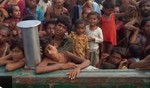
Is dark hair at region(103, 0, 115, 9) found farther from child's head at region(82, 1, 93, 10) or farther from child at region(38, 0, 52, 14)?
child at region(38, 0, 52, 14)

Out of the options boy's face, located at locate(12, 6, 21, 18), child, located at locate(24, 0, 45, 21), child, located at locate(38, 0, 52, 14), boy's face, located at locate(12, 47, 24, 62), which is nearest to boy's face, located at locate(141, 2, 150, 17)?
child, located at locate(24, 0, 45, 21)

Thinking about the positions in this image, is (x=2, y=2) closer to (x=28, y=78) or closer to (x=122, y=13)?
(x=122, y=13)

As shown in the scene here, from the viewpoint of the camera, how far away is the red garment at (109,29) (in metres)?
4.39

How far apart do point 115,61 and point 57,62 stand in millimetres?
762

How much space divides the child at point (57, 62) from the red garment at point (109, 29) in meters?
1.46

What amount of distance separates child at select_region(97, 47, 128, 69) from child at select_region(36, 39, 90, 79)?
413 mm

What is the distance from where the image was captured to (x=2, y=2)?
5.40m

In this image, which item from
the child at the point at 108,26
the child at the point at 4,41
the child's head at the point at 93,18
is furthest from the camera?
the child at the point at 108,26

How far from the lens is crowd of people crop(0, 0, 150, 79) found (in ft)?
9.51

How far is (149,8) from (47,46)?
187 centimetres

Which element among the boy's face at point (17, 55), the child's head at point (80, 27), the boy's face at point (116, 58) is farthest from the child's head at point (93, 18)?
the boy's face at point (17, 55)

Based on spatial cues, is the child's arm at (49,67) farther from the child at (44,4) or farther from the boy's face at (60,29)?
the child at (44,4)

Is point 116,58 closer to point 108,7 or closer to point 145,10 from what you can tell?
point 145,10

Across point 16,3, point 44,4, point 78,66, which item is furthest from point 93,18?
point 78,66
